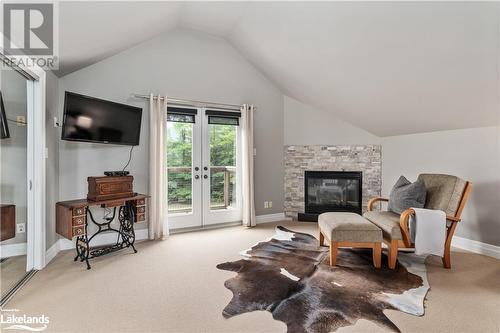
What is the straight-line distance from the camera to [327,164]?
16.1ft

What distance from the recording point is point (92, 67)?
3541 mm

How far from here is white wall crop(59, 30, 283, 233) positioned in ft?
11.4

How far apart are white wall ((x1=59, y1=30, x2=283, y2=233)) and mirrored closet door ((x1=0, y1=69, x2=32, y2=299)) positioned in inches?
17.5

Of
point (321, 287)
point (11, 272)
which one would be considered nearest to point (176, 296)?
point (321, 287)

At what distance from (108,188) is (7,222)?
1.04m

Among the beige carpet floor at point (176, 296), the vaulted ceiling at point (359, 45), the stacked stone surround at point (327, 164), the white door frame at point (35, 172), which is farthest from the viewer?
the stacked stone surround at point (327, 164)

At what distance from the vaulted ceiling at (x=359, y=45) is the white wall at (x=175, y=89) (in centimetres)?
21

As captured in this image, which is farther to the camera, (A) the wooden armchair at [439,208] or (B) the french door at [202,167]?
(B) the french door at [202,167]

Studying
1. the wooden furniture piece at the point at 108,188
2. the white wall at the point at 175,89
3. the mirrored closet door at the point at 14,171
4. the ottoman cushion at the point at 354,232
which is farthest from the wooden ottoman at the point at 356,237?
the mirrored closet door at the point at 14,171

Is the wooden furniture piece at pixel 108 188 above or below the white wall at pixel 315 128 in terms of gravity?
below

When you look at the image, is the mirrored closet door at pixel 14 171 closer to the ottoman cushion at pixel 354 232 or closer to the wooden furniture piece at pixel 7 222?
the wooden furniture piece at pixel 7 222

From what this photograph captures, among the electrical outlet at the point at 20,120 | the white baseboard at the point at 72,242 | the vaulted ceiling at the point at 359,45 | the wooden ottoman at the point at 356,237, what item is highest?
the vaulted ceiling at the point at 359,45

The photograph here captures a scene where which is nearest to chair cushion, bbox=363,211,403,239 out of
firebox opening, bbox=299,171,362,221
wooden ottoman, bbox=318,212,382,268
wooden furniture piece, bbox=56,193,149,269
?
wooden ottoman, bbox=318,212,382,268

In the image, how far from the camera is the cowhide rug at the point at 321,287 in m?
1.95
